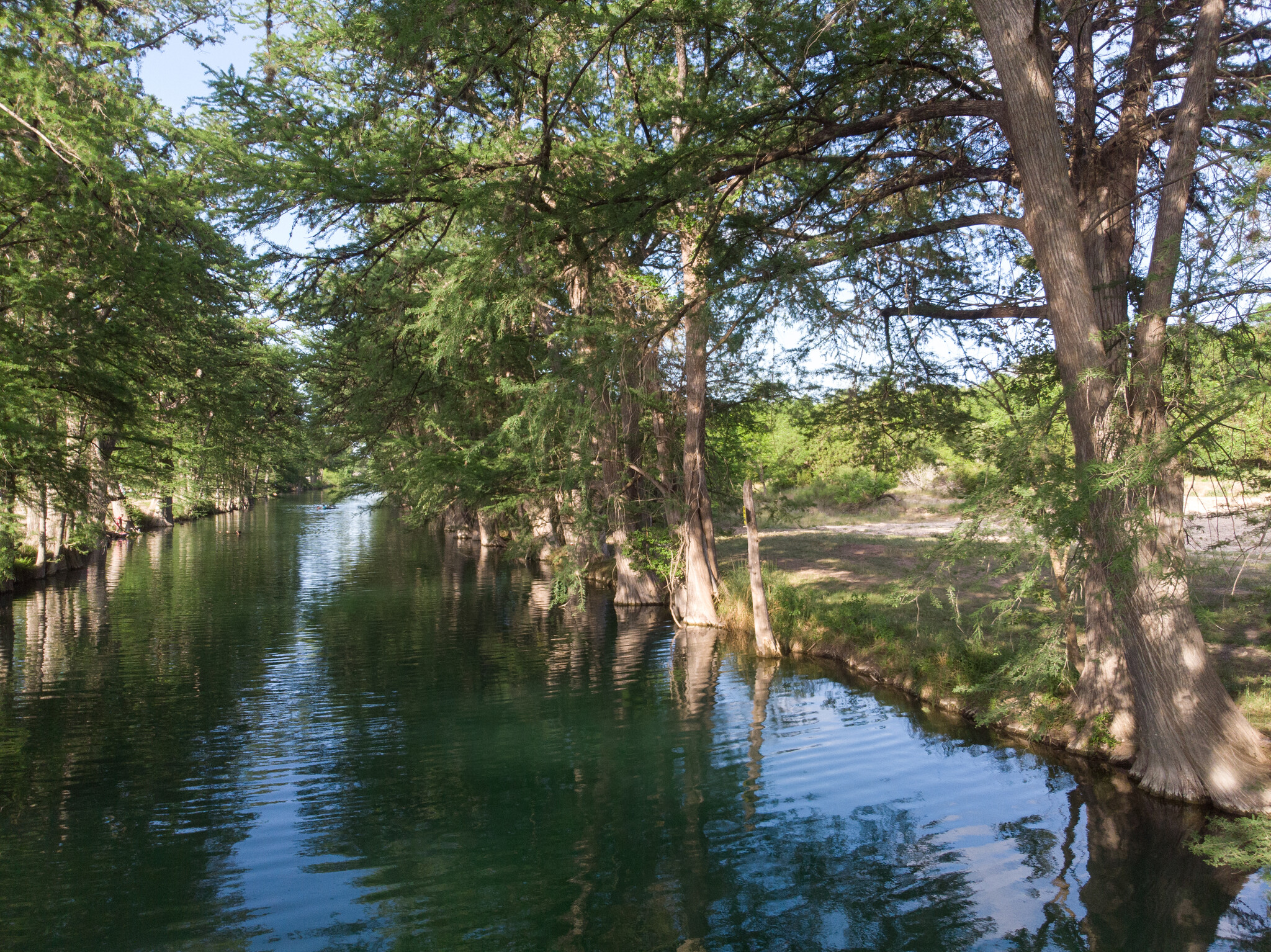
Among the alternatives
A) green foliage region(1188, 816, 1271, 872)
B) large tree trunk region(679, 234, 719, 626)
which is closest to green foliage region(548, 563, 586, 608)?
large tree trunk region(679, 234, 719, 626)

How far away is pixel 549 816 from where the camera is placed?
8.80 m

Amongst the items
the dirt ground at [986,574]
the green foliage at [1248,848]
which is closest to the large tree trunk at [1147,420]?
the dirt ground at [986,574]

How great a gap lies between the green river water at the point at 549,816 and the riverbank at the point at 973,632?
1.59ft

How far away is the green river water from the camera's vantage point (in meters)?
6.55

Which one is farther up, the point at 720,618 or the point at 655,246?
the point at 655,246

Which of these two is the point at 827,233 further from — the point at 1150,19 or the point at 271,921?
the point at 271,921

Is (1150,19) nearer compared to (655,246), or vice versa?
(1150,19)

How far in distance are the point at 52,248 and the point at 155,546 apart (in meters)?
27.3

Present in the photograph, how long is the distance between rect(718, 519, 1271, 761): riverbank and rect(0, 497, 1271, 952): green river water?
19.1 inches

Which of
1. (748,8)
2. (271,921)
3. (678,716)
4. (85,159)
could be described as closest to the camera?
(271,921)

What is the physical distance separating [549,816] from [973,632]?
7.40 metres

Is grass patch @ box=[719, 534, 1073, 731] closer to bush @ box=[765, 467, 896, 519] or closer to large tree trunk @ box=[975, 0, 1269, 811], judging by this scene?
large tree trunk @ box=[975, 0, 1269, 811]

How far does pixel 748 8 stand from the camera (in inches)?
450

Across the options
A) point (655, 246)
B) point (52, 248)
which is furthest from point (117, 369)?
point (655, 246)
